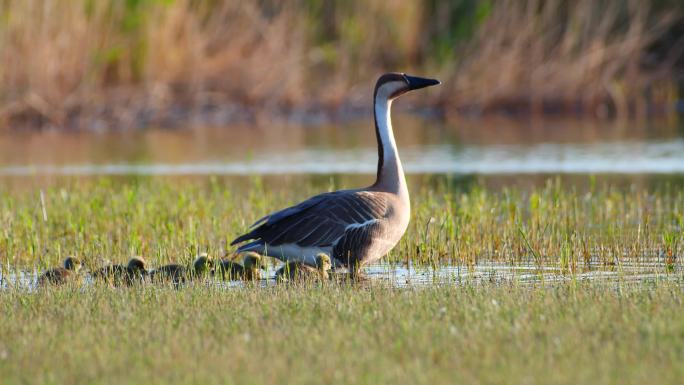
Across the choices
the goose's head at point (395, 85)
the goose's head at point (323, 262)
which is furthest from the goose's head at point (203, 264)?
the goose's head at point (395, 85)

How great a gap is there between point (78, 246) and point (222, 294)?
3.16 metres

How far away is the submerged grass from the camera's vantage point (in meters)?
10.4

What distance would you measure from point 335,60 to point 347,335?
23.0 meters

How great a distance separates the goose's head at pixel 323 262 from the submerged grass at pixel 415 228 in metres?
0.89

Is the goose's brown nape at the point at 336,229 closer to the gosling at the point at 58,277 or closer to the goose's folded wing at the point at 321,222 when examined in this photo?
the goose's folded wing at the point at 321,222

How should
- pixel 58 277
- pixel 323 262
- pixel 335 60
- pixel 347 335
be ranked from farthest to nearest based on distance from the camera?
1. pixel 335 60
2. pixel 323 262
3. pixel 58 277
4. pixel 347 335

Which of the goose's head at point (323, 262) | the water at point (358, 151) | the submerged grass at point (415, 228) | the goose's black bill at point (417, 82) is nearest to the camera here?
the goose's head at point (323, 262)

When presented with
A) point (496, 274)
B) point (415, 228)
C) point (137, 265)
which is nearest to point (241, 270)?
point (137, 265)

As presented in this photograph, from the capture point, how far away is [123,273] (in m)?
9.40

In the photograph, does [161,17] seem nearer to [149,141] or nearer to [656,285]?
[149,141]

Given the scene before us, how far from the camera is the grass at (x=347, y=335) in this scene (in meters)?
5.91

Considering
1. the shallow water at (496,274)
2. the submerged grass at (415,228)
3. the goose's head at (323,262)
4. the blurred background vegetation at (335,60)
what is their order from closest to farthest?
the shallow water at (496,274)
the goose's head at (323,262)
the submerged grass at (415,228)
the blurred background vegetation at (335,60)

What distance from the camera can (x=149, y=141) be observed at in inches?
974

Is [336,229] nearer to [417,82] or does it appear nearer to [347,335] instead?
[417,82]
